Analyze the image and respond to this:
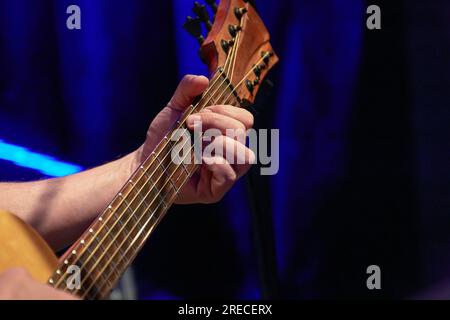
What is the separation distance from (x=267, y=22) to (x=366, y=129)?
0.30 meters

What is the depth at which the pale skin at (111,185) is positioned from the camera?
33.3 inches

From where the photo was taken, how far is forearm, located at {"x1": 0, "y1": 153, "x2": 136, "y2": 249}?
94 centimetres

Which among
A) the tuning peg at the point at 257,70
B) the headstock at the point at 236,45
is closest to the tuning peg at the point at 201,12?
the headstock at the point at 236,45

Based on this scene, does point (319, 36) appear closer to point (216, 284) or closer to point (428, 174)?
point (428, 174)

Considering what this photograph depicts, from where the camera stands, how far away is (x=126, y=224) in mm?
728

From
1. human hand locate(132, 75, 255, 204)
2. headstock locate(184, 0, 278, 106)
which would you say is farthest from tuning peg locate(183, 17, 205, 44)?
human hand locate(132, 75, 255, 204)

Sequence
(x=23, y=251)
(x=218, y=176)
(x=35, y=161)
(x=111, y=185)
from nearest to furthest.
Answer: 1. (x=23, y=251)
2. (x=218, y=176)
3. (x=111, y=185)
4. (x=35, y=161)

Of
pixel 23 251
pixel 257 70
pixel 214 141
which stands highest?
pixel 257 70

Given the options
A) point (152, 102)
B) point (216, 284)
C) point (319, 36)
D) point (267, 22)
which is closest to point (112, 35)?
point (152, 102)

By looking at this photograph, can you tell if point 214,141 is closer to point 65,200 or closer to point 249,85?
point 249,85

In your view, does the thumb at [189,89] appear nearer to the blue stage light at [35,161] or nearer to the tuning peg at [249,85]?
the tuning peg at [249,85]

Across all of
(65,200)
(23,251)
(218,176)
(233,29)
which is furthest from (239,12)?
(23,251)

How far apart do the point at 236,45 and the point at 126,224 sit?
0.38 metres

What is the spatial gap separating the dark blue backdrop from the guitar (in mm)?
216
